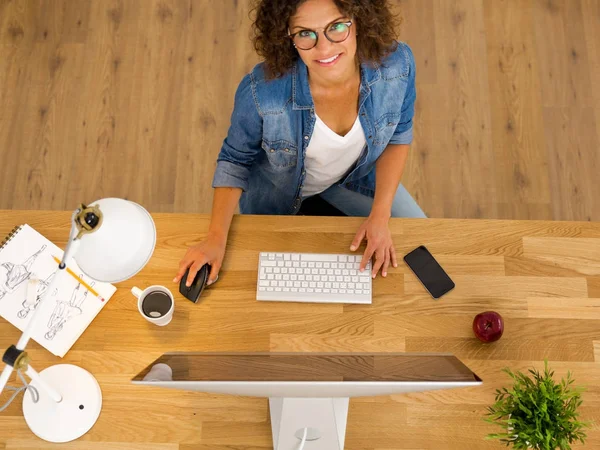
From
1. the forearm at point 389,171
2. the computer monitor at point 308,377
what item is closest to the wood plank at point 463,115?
the forearm at point 389,171

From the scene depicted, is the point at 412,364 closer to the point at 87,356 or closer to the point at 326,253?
the point at 326,253

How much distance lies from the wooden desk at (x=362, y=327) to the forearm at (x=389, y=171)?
0.12m

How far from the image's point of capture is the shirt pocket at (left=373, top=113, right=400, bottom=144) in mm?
1541

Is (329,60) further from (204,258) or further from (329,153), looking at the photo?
(204,258)

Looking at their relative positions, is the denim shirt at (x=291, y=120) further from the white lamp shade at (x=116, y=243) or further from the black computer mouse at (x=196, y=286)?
the white lamp shade at (x=116, y=243)

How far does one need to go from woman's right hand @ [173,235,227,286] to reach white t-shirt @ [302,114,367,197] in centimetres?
36

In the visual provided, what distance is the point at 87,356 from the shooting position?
1369 mm

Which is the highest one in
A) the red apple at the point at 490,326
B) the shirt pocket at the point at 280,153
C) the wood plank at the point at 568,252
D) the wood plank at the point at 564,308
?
the shirt pocket at the point at 280,153

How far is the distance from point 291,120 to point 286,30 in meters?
0.23

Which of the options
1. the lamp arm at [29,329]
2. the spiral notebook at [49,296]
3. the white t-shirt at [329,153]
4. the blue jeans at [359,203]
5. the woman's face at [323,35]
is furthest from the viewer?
the blue jeans at [359,203]

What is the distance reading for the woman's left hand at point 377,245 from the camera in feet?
4.68

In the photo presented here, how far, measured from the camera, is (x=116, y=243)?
0.93m

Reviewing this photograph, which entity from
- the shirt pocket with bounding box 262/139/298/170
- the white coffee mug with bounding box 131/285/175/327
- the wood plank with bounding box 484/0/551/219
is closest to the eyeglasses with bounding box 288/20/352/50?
the shirt pocket with bounding box 262/139/298/170

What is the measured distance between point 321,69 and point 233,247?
1.61 feet
